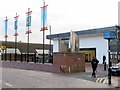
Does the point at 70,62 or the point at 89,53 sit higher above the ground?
the point at 89,53

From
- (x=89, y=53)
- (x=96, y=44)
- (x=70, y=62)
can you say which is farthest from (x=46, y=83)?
(x=89, y=53)

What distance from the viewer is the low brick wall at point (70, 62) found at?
102 ft

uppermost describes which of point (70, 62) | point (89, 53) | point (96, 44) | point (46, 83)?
point (96, 44)

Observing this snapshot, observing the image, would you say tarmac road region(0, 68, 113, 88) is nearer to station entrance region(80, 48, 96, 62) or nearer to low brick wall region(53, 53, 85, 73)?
low brick wall region(53, 53, 85, 73)

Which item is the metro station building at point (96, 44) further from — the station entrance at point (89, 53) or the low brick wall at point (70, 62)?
the low brick wall at point (70, 62)

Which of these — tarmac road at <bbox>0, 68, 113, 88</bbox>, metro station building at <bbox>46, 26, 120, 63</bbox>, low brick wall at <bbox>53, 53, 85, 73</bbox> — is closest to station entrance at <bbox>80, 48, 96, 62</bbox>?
metro station building at <bbox>46, 26, 120, 63</bbox>

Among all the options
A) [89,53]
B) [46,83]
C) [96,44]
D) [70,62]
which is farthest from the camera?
[89,53]

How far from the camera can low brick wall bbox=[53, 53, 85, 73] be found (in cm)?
3120

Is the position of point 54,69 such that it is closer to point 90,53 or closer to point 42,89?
point 42,89

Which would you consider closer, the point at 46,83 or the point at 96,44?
the point at 46,83

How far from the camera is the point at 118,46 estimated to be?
160 ft

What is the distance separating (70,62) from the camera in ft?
103

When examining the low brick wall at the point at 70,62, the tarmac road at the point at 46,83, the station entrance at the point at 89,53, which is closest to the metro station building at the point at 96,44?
the station entrance at the point at 89,53

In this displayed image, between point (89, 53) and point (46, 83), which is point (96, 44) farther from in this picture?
point (46, 83)
